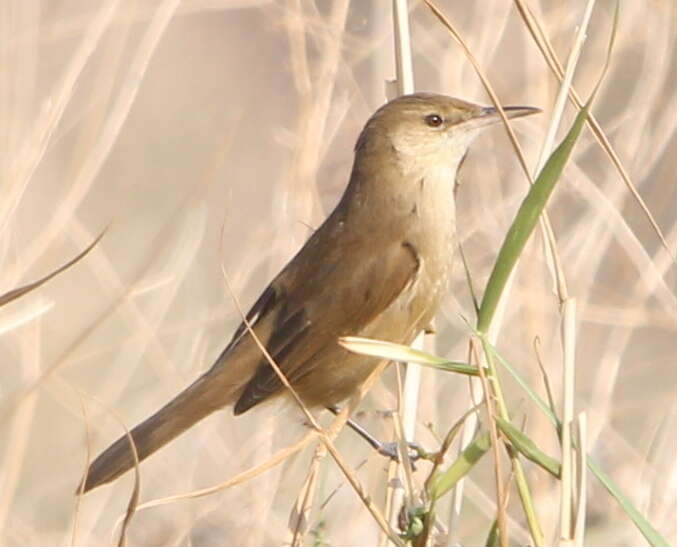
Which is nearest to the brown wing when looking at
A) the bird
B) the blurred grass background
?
the bird

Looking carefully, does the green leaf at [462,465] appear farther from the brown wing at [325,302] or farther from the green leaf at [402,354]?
the brown wing at [325,302]

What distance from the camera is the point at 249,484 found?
3.88 m

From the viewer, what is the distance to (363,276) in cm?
371

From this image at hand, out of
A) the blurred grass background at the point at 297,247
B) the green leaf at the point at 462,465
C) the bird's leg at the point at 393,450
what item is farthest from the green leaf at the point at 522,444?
the blurred grass background at the point at 297,247

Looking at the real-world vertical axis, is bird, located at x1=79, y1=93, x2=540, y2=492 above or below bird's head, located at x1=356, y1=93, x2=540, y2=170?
below

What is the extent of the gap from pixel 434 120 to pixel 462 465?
1384mm

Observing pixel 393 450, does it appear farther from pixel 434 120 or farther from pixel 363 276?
pixel 434 120

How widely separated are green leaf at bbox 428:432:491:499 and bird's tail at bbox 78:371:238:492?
3.75 feet

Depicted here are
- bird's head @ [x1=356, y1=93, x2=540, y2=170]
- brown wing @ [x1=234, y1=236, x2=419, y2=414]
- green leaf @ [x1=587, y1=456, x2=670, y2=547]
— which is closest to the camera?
green leaf @ [x1=587, y1=456, x2=670, y2=547]

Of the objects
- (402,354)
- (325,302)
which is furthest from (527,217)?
(325,302)

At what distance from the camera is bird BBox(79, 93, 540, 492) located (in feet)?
11.8

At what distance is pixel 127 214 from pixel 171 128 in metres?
0.90

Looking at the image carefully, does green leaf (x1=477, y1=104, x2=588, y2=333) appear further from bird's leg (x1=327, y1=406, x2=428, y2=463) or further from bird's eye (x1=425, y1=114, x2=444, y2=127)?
bird's eye (x1=425, y1=114, x2=444, y2=127)

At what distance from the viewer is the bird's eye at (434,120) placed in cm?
359
